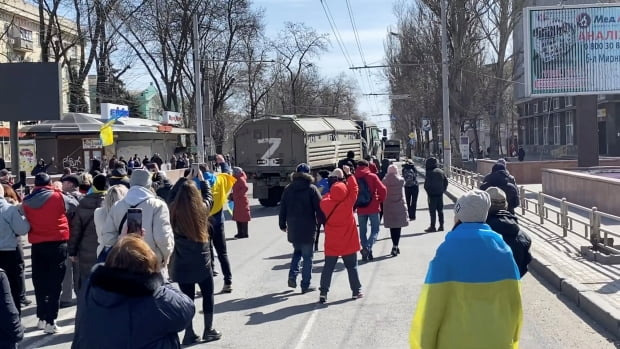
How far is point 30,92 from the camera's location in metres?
18.9

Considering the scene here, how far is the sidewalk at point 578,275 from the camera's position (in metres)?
8.09

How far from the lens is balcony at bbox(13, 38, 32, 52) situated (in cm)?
5516

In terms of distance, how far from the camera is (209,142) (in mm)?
30703

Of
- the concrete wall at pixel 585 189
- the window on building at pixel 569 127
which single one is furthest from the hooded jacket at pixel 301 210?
the window on building at pixel 569 127

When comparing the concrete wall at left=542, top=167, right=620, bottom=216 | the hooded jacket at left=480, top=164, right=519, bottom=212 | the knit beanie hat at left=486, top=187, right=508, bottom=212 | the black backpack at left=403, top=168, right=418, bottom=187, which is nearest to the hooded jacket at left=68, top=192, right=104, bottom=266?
the knit beanie hat at left=486, top=187, right=508, bottom=212

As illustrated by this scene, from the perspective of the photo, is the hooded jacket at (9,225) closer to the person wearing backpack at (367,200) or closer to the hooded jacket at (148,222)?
the hooded jacket at (148,222)

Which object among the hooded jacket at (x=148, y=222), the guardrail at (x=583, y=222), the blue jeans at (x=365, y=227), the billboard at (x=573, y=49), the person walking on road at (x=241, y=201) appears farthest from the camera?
the billboard at (x=573, y=49)

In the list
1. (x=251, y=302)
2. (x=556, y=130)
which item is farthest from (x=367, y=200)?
(x=556, y=130)

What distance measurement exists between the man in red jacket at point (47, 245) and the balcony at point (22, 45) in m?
50.1

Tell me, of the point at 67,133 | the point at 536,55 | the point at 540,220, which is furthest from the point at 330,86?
the point at 540,220

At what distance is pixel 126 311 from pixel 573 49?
26.7 metres

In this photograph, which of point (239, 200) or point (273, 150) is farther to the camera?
point (273, 150)

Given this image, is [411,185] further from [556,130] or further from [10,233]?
[556,130]

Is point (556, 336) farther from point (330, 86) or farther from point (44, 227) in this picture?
point (330, 86)
